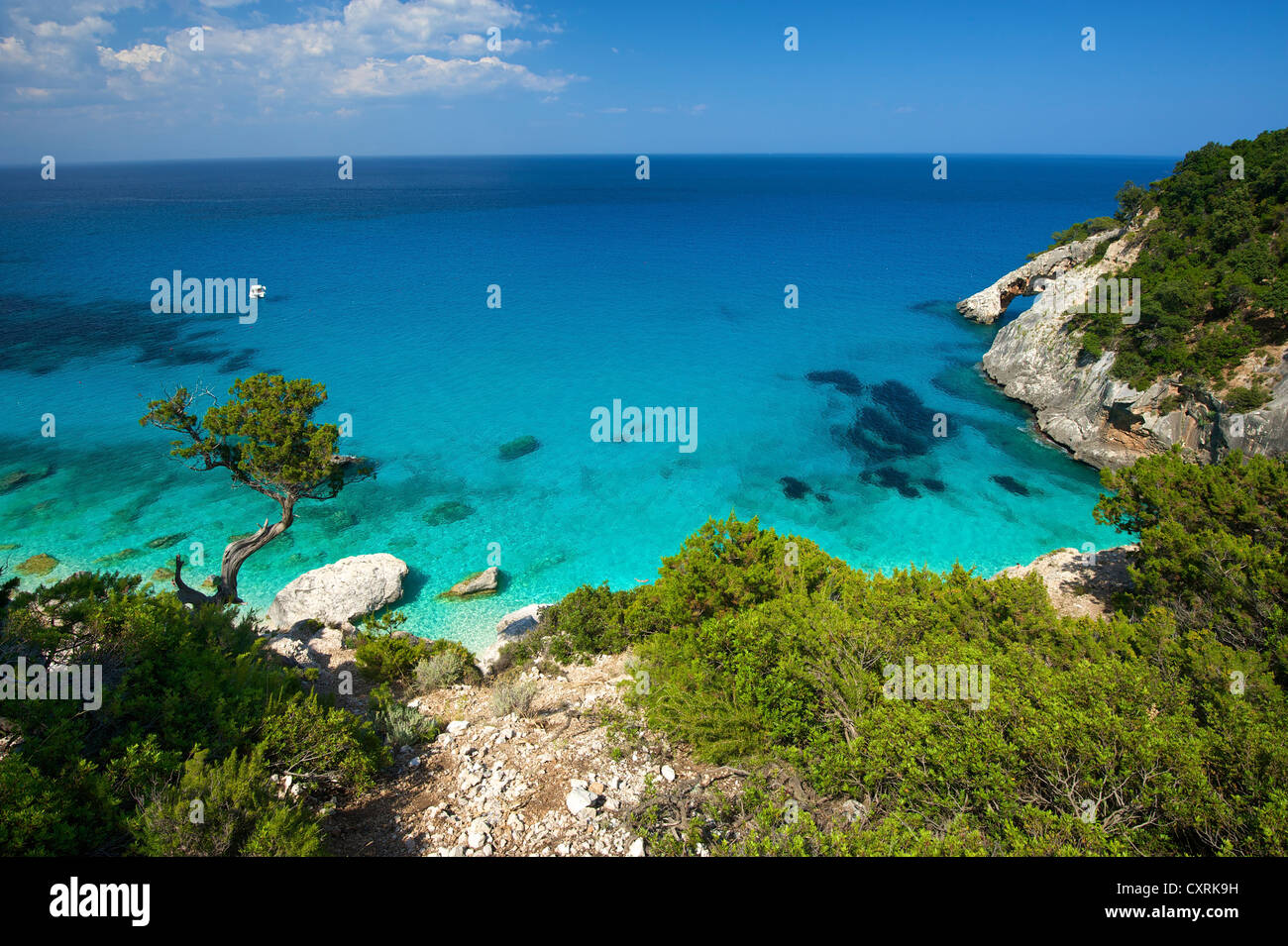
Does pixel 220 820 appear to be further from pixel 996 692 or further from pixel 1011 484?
pixel 1011 484

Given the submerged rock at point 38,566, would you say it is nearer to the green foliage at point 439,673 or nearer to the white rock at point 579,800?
the green foliage at point 439,673

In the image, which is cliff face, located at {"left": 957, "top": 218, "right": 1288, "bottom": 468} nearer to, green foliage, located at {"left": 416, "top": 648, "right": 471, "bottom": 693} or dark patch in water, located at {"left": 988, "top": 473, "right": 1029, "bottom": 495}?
dark patch in water, located at {"left": 988, "top": 473, "right": 1029, "bottom": 495}

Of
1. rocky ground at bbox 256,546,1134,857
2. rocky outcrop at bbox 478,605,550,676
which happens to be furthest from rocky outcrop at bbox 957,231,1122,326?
rocky ground at bbox 256,546,1134,857

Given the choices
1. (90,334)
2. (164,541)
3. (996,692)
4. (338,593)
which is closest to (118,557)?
(164,541)

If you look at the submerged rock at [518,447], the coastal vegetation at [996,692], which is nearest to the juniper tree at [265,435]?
the coastal vegetation at [996,692]

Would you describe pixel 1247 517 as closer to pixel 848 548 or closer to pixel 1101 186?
pixel 848 548
